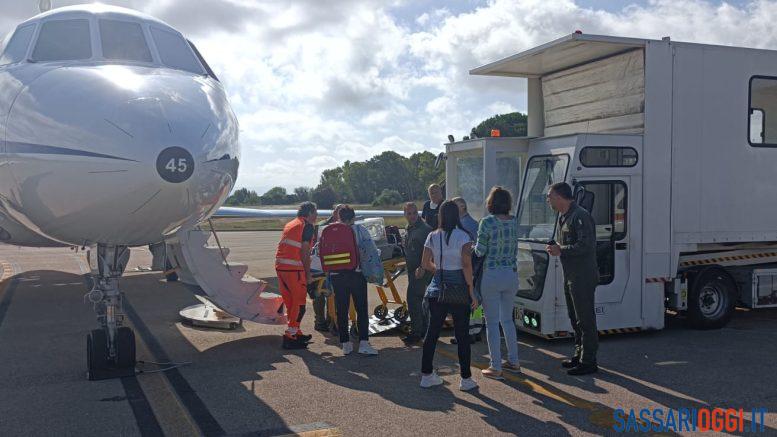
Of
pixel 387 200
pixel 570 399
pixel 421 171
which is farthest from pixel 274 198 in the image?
pixel 570 399

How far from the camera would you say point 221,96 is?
6656mm

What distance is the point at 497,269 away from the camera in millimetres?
6449

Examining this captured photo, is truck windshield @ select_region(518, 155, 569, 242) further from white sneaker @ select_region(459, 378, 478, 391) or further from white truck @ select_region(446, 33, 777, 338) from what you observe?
white sneaker @ select_region(459, 378, 478, 391)

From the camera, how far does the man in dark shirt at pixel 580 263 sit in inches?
255

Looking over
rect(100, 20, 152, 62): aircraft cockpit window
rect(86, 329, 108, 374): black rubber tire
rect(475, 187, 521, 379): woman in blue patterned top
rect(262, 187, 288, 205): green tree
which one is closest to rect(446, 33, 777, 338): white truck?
rect(475, 187, 521, 379): woman in blue patterned top

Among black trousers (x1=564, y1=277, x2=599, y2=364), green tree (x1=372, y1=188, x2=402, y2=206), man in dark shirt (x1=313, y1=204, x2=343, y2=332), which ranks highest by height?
green tree (x1=372, y1=188, x2=402, y2=206)

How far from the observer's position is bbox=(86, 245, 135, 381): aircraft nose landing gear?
646 centimetres

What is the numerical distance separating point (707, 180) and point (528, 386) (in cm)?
405

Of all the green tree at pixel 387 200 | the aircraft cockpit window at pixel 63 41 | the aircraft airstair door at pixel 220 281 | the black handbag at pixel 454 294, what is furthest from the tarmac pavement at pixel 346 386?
the green tree at pixel 387 200

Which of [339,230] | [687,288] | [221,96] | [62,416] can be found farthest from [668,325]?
[62,416]

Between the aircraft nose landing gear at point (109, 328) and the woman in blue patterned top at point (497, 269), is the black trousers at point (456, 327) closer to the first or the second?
the woman in blue patterned top at point (497, 269)

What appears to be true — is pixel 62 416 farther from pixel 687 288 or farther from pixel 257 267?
pixel 257 267

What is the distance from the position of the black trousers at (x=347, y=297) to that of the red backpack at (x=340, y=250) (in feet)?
0.32

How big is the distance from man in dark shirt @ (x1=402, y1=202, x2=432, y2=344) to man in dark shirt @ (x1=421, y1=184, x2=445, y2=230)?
0.61m
